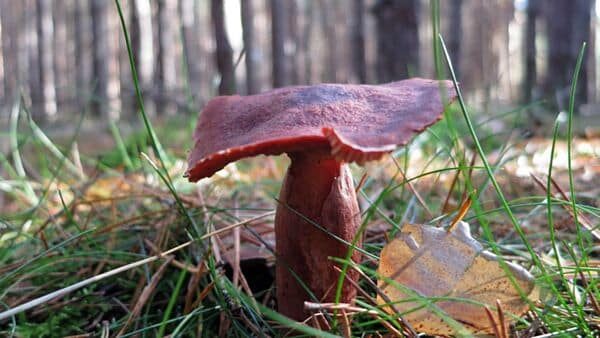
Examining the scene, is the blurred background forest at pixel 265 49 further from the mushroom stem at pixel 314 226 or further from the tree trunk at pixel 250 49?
the mushroom stem at pixel 314 226

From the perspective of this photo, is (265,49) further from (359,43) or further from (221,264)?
(221,264)

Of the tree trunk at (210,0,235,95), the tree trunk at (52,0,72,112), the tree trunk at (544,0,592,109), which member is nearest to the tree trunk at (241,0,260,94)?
the tree trunk at (210,0,235,95)

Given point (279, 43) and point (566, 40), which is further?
point (279, 43)

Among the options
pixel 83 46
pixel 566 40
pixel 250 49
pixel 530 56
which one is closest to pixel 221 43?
pixel 250 49

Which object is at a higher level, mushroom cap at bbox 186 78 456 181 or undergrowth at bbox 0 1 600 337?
mushroom cap at bbox 186 78 456 181

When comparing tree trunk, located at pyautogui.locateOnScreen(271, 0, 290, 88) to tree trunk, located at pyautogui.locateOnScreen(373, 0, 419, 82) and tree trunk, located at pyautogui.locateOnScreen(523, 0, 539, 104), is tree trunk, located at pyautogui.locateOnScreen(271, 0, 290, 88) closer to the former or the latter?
tree trunk, located at pyautogui.locateOnScreen(373, 0, 419, 82)

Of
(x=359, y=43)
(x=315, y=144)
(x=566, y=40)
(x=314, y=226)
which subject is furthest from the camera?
(x=359, y=43)

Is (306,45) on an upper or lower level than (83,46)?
lower

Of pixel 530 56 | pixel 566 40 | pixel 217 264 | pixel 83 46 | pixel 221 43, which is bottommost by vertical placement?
pixel 217 264
